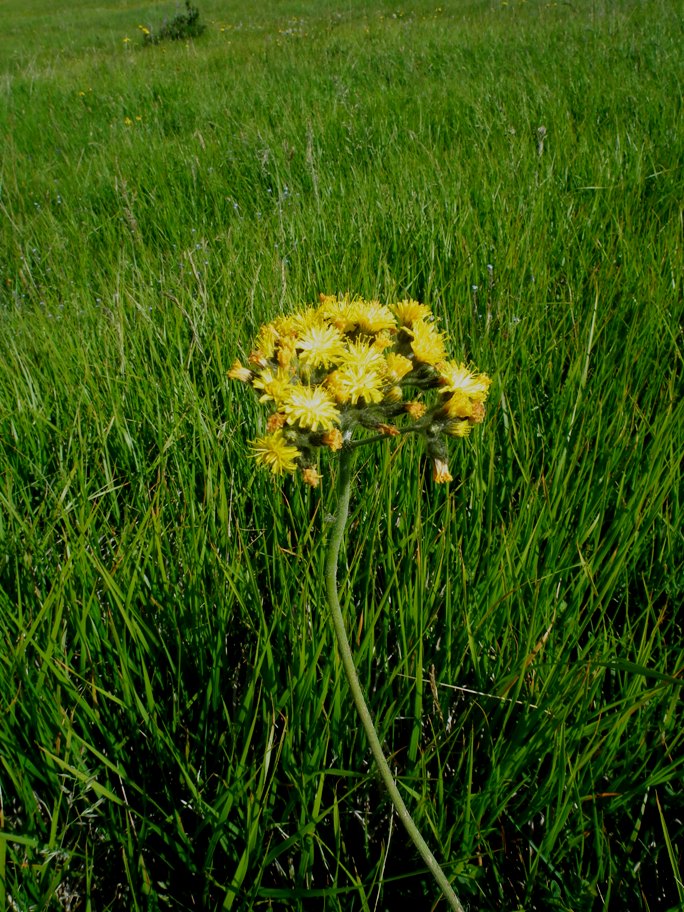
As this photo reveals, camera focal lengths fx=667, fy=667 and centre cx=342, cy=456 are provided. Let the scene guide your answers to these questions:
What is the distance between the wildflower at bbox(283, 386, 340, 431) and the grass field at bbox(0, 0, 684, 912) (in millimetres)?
300

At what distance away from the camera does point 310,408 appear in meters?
0.89

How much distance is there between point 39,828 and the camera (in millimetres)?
1031

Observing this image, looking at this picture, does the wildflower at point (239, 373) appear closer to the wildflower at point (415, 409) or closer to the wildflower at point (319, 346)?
the wildflower at point (319, 346)

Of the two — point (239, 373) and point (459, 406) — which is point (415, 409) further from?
point (239, 373)

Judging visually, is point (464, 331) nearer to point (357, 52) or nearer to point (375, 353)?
point (375, 353)

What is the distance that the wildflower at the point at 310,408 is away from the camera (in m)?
0.88

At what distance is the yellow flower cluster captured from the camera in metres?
0.90

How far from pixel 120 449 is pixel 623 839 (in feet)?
4.25

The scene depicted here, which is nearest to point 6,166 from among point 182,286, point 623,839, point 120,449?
point 182,286

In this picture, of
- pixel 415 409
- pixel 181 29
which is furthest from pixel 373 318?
pixel 181 29

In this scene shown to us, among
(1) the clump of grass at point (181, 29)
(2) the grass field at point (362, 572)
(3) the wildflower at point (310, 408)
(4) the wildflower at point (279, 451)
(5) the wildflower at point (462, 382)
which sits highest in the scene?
(1) the clump of grass at point (181, 29)

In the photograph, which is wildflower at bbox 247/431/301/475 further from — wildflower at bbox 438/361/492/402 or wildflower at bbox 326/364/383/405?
wildflower at bbox 438/361/492/402

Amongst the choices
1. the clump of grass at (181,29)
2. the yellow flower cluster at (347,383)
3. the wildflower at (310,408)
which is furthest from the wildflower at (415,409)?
the clump of grass at (181,29)

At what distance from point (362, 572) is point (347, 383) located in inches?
19.3
